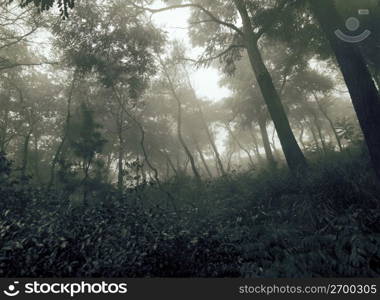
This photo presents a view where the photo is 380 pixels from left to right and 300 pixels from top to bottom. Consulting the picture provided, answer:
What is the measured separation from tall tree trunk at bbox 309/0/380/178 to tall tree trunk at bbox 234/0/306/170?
11.3 feet

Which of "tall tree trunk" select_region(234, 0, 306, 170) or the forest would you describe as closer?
the forest

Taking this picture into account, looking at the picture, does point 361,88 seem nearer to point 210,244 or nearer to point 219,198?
point 210,244

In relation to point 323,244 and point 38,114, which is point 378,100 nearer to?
point 323,244

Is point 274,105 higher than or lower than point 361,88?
higher

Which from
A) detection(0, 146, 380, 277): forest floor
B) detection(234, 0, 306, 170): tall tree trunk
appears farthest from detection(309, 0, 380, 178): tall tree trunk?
detection(234, 0, 306, 170): tall tree trunk

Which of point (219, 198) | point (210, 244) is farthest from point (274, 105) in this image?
point (210, 244)

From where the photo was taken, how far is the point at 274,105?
1002 centimetres

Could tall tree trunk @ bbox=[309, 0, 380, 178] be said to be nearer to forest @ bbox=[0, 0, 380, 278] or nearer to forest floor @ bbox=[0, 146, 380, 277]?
forest @ bbox=[0, 0, 380, 278]

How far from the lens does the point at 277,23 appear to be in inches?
415

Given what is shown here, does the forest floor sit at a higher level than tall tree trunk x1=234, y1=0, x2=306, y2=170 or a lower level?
lower

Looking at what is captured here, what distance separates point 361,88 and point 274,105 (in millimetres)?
4592

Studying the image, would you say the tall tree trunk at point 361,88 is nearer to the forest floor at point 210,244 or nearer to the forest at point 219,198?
the forest at point 219,198

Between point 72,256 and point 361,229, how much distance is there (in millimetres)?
Answer: 4995

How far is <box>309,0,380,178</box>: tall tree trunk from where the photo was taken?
5348 millimetres
